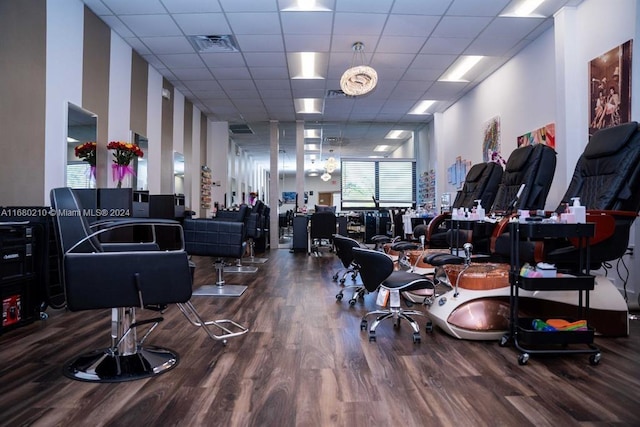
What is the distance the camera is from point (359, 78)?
559cm

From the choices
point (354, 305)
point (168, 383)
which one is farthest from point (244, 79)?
point (168, 383)

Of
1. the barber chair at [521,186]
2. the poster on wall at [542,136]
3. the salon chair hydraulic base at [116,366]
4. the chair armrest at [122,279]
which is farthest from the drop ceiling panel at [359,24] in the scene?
the salon chair hydraulic base at [116,366]

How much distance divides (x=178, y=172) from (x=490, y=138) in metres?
5.76

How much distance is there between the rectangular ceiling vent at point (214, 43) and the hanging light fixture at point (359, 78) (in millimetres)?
1674

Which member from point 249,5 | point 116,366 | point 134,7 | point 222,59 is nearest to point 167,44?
point 222,59

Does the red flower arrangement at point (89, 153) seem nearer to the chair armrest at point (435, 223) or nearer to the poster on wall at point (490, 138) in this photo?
the chair armrest at point (435, 223)

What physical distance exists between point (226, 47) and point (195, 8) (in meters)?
1.07

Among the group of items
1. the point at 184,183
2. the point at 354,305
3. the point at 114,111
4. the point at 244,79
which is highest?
the point at 244,79

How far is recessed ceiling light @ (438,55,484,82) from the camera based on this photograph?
6.25 metres

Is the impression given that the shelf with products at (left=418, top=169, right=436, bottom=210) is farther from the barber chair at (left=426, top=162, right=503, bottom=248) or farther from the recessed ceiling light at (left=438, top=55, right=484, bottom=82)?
the barber chair at (left=426, top=162, right=503, bottom=248)

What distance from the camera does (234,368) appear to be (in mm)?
2182

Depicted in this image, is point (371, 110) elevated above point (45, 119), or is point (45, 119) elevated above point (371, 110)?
point (371, 110)

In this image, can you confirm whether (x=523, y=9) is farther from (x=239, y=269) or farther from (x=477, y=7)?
(x=239, y=269)

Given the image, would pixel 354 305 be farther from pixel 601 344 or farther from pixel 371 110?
pixel 371 110
